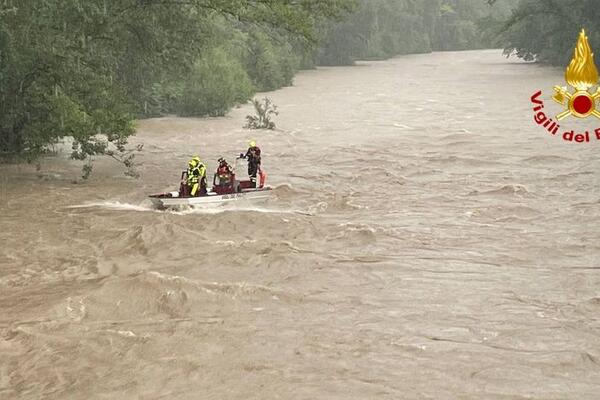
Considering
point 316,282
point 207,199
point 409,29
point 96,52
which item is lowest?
point 316,282

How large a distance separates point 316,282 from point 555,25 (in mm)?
41289

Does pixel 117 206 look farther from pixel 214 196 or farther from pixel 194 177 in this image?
pixel 214 196

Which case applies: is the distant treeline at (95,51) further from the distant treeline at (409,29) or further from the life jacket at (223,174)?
the distant treeline at (409,29)

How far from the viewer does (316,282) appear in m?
12.6

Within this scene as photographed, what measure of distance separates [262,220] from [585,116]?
68.7ft

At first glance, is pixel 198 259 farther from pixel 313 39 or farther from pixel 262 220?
pixel 313 39

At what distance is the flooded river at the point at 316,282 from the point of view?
917cm

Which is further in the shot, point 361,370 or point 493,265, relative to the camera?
point 493,265

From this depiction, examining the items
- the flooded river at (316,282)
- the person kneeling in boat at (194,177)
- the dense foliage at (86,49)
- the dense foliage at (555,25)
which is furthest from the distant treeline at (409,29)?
the person kneeling in boat at (194,177)

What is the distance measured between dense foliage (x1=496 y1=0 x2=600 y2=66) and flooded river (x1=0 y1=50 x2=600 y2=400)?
22505 mm

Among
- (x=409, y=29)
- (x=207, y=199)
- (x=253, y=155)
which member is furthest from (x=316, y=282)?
(x=409, y=29)

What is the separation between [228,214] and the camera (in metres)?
17.6

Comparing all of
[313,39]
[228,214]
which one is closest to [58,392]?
[228,214]

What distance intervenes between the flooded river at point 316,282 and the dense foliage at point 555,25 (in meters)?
22.5
